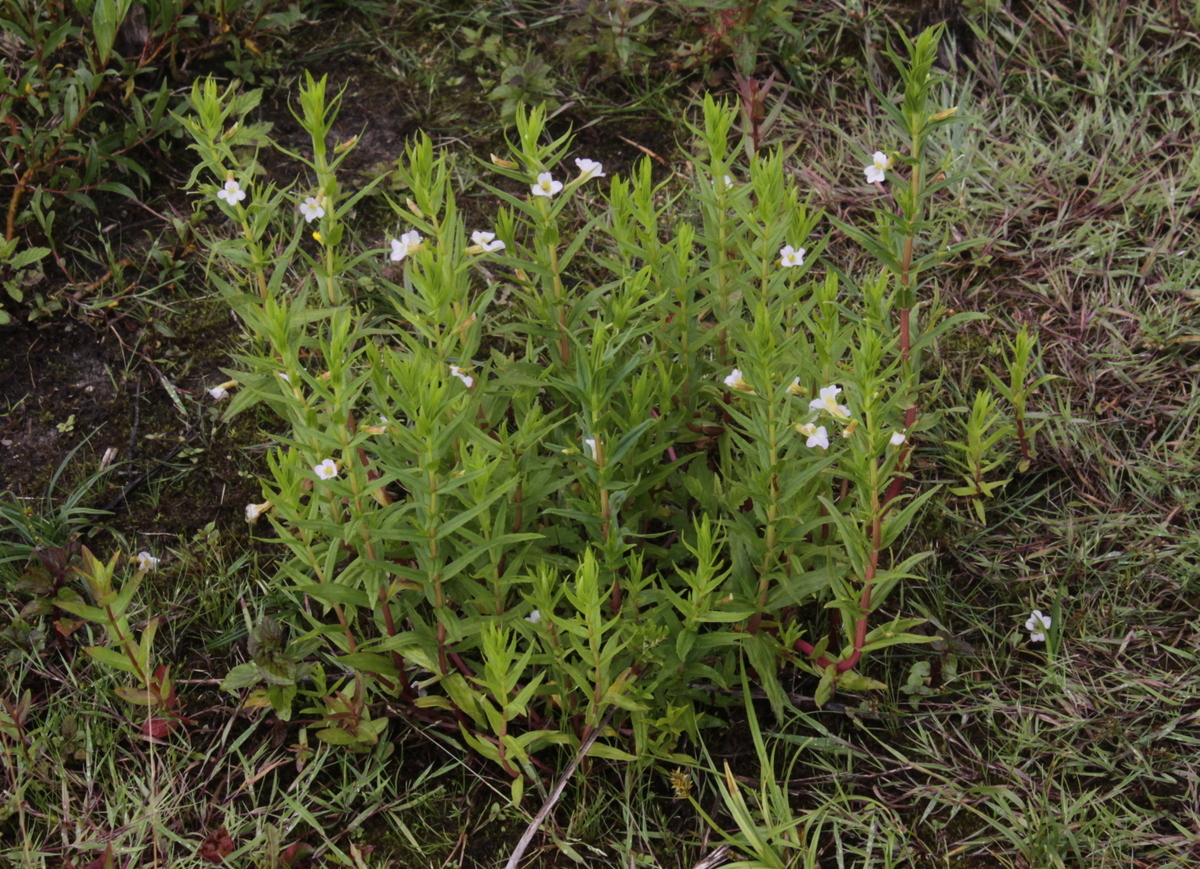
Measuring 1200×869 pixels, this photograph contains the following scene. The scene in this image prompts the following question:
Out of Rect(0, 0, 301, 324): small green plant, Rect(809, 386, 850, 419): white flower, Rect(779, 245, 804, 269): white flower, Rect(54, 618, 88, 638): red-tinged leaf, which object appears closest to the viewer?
Rect(809, 386, 850, 419): white flower

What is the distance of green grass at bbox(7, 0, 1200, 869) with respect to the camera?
2625 mm

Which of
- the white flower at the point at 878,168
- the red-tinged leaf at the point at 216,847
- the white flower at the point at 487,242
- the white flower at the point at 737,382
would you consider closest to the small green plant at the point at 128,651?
the red-tinged leaf at the point at 216,847

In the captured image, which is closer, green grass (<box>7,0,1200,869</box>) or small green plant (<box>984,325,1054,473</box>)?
green grass (<box>7,0,1200,869</box>)

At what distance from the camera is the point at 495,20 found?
4367 millimetres

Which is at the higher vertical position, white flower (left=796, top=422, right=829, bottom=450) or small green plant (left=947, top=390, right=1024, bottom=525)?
white flower (left=796, top=422, right=829, bottom=450)

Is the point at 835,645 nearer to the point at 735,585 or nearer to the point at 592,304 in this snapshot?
the point at 735,585

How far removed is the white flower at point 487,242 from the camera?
2535mm

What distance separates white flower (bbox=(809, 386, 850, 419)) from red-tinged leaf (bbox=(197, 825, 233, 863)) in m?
1.58

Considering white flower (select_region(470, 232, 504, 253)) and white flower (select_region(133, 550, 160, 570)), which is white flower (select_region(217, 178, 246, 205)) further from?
white flower (select_region(133, 550, 160, 570))

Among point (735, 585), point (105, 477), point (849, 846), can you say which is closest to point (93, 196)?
point (105, 477)

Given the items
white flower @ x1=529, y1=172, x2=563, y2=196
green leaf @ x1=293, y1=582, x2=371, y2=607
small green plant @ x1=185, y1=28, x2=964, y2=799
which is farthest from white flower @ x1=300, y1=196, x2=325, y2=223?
green leaf @ x1=293, y1=582, x2=371, y2=607

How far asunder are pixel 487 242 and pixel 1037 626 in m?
1.65

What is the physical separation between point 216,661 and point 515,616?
0.93 m

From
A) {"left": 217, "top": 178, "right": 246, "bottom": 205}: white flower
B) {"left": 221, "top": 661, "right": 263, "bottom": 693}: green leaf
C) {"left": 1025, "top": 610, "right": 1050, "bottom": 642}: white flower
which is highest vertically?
{"left": 217, "top": 178, "right": 246, "bottom": 205}: white flower
